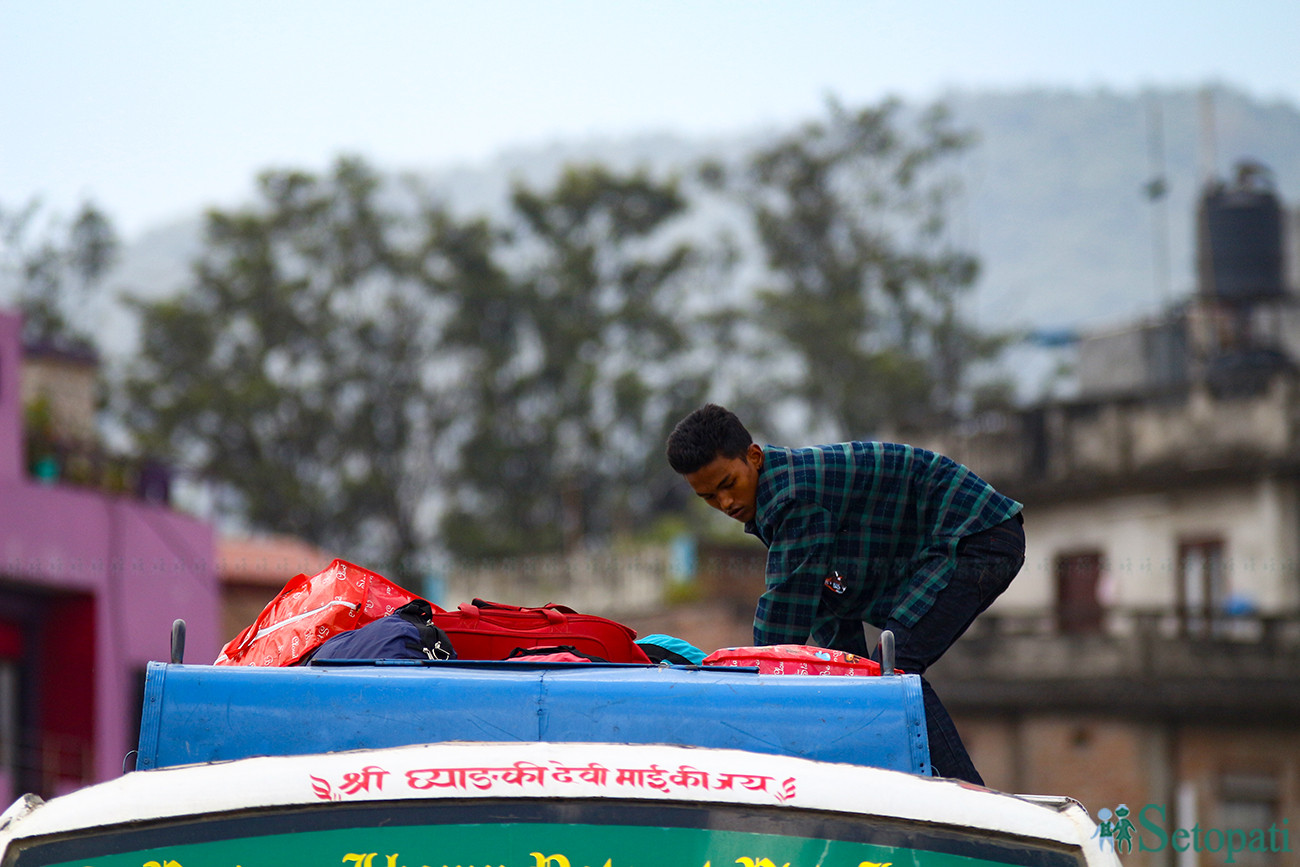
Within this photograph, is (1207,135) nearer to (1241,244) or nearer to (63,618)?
(1241,244)

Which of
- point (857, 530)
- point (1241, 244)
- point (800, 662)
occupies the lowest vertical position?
point (800, 662)

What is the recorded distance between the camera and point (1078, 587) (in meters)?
31.1

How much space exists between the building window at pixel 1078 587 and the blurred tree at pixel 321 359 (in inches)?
538

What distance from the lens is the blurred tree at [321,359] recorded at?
39.2m

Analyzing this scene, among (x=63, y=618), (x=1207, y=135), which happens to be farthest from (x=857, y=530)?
(x=1207, y=135)

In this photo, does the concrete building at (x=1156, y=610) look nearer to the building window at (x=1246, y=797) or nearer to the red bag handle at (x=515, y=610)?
the building window at (x=1246, y=797)

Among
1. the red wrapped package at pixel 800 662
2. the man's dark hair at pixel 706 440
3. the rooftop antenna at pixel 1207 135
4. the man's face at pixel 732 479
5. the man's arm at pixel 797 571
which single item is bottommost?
the red wrapped package at pixel 800 662

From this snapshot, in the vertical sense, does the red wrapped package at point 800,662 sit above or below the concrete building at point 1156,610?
below

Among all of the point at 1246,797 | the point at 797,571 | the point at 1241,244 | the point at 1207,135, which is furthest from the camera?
the point at 1207,135

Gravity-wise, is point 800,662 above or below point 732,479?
below

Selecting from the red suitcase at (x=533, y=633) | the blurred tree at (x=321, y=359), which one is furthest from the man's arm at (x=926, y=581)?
the blurred tree at (x=321, y=359)

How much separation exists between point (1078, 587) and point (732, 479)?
27353 millimetres

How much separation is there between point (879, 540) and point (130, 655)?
18.0 meters

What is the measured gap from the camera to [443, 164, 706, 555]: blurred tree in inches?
1586
